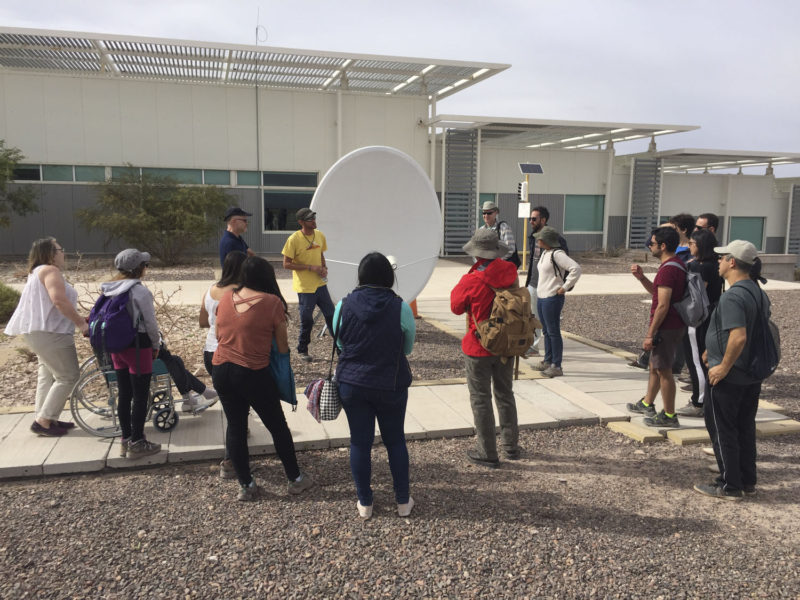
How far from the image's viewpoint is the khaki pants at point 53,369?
440 centimetres

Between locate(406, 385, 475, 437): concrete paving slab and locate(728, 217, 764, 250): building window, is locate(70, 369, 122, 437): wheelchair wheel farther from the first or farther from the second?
locate(728, 217, 764, 250): building window

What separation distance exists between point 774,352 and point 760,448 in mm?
1451

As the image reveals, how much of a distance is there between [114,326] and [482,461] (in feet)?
8.70

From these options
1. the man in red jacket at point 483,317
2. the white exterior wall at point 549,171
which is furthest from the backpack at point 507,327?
the white exterior wall at point 549,171

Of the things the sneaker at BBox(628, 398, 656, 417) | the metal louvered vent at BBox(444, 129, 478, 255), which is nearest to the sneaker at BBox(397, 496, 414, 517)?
the sneaker at BBox(628, 398, 656, 417)

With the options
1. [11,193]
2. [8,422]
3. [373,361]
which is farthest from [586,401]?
[11,193]

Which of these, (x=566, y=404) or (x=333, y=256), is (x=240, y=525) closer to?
(x=566, y=404)

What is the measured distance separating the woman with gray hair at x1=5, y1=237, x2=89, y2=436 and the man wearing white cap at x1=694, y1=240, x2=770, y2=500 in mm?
4184

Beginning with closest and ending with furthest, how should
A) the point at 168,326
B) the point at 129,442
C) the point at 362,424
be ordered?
the point at 362,424 < the point at 129,442 < the point at 168,326

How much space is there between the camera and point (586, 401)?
18.9 feet

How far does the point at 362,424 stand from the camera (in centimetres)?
341

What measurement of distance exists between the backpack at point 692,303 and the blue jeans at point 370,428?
8.32 feet

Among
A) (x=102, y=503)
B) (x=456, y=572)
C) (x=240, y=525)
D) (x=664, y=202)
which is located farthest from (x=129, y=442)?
(x=664, y=202)

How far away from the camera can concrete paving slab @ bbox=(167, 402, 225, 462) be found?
434 cm
